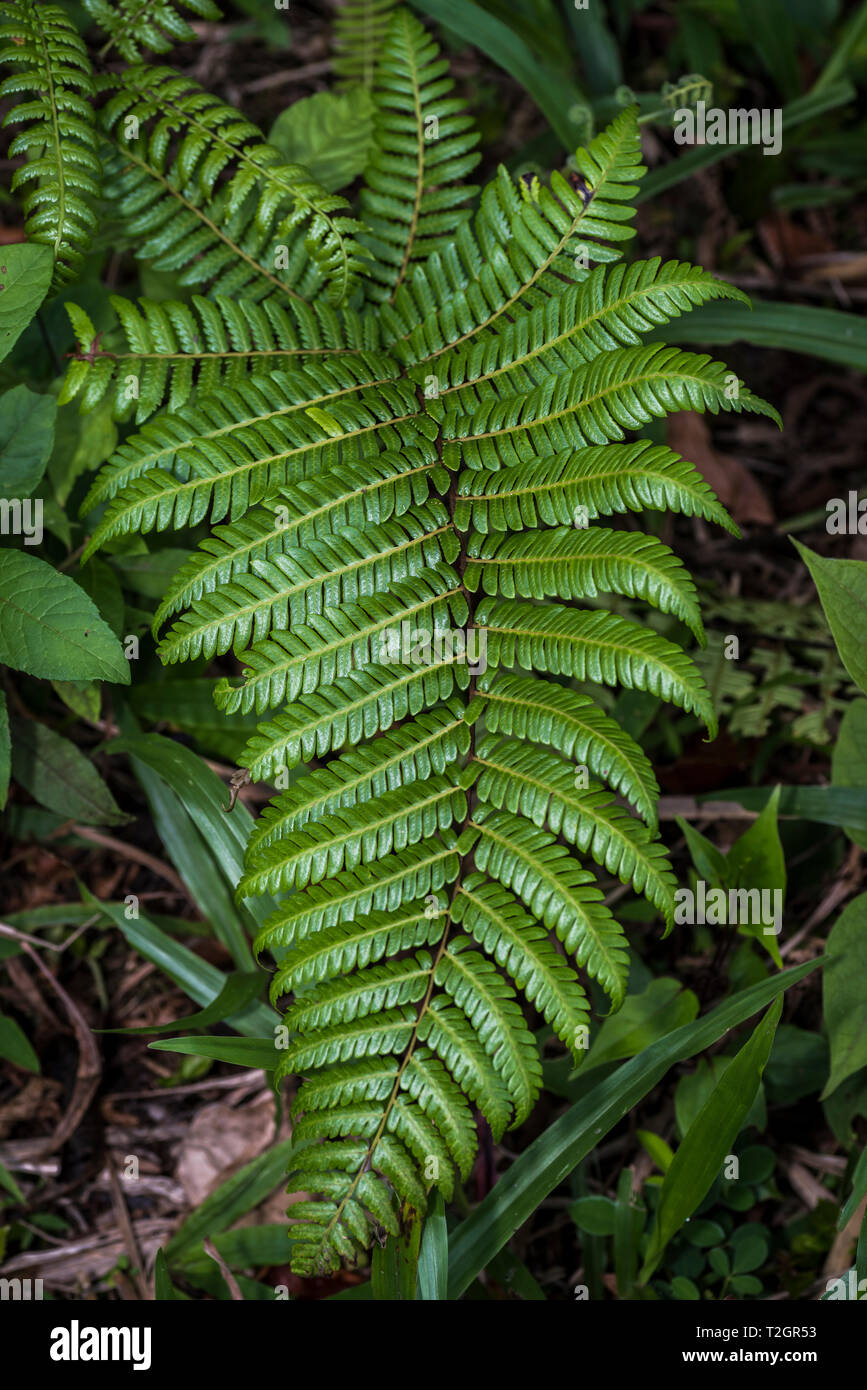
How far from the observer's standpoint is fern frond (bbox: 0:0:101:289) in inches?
86.0

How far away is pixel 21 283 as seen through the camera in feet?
7.19

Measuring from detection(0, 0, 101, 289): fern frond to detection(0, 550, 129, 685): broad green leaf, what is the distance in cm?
67

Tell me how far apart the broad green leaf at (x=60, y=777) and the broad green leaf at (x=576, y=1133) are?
1.28 meters

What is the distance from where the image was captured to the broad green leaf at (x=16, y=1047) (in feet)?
8.80

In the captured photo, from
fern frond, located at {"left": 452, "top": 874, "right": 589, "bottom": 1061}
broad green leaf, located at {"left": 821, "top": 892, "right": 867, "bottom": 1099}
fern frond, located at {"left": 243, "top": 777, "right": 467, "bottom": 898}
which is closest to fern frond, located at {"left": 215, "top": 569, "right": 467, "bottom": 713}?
fern frond, located at {"left": 243, "top": 777, "right": 467, "bottom": 898}

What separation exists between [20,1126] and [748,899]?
81.1 inches

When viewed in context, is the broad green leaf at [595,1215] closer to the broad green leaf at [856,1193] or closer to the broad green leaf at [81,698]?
the broad green leaf at [856,1193]

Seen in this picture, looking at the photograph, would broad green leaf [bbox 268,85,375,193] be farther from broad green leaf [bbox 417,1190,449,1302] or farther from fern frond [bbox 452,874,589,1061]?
broad green leaf [bbox 417,1190,449,1302]

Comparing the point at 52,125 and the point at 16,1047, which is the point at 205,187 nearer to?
the point at 52,125

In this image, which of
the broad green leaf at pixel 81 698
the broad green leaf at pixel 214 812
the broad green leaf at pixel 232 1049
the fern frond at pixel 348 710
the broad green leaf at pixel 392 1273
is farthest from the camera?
the broad green leaf at pixel 81 698

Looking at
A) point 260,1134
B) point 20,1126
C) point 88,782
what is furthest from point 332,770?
point 20,1126

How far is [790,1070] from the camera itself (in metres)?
2.63

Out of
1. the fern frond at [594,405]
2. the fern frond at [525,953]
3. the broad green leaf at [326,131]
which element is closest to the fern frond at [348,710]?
the fern frond at [525,953]
